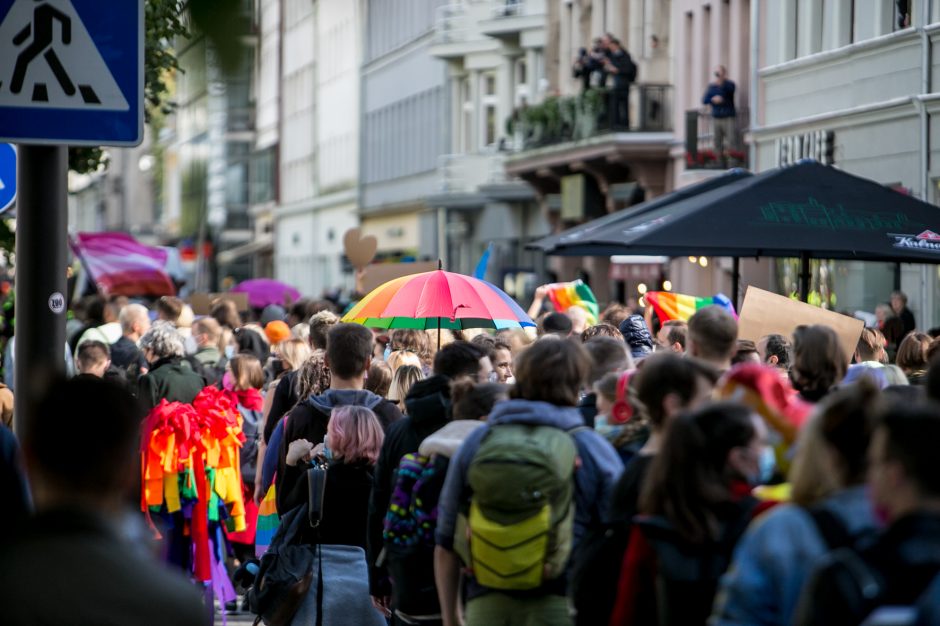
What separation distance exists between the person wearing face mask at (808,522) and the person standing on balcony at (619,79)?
28933mm

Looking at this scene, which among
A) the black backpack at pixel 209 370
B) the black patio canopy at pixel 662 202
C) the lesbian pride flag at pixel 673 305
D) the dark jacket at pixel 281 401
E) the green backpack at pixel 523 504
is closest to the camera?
the green backpack at pixel 523 504

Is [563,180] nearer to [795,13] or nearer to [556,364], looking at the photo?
[795,13]

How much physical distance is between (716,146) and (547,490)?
24860 mm

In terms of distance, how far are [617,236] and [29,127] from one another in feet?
25.2

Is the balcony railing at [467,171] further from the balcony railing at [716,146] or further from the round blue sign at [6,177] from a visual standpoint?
the round blue sign at [6,177]

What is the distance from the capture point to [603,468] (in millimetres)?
5977

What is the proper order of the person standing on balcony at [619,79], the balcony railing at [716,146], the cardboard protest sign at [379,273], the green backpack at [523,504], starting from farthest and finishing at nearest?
the person standing on balcony at [619,79]
the balcony railing at [716,146]
the cardboard protest sign at [379,273]
the green backpack at [523,504]

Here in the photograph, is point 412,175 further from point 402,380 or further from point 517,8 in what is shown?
point 402,380

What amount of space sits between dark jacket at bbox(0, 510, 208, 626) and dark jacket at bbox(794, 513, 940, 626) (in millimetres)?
1303

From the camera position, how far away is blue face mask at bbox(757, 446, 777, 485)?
15.5ft

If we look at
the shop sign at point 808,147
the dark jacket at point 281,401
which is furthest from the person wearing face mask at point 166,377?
the shop sign at point 808,147

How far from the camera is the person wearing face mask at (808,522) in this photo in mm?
3998

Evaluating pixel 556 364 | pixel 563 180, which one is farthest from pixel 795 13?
pixel 556 364

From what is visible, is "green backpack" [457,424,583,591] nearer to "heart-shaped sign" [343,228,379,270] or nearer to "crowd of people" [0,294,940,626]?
"crowd of people" [0,294,940,626]
